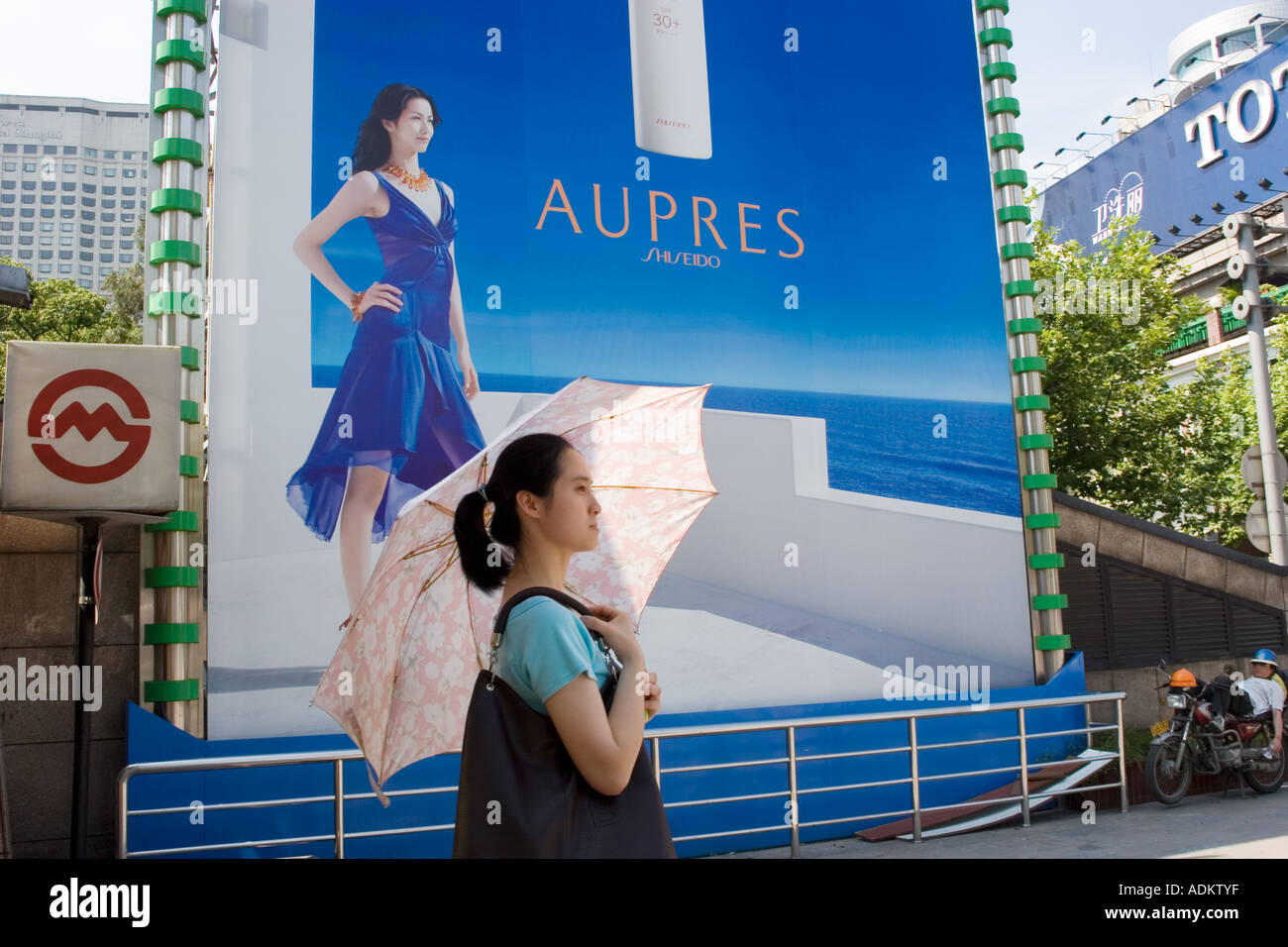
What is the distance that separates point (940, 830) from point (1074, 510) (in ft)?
11.7

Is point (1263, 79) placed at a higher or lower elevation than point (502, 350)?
higher

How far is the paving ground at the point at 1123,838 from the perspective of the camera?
7.25 m

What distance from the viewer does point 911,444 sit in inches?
360

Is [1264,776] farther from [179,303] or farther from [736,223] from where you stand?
[179,303]

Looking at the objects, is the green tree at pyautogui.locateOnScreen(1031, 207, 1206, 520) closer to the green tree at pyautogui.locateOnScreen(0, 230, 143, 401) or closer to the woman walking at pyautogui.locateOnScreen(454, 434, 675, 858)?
the woman walking at pyautogui.locateOnScreen(454, 434, 675, 858)

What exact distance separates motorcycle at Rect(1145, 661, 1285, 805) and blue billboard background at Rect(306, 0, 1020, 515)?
2.24 m

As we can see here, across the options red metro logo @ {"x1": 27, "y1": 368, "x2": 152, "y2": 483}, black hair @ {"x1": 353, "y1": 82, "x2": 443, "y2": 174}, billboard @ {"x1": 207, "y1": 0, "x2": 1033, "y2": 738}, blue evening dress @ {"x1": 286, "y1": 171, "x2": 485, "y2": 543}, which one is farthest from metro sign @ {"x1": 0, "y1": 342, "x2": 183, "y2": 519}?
black hair @ {"x1": 353, "y1": 82, "x2": 443, "y2": 174}

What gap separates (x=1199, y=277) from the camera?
41.0m

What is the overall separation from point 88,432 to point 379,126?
10.9ft

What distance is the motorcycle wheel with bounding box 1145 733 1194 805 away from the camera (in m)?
8.85

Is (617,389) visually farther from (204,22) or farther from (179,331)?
(204,22)

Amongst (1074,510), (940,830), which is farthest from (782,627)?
(1074,510)

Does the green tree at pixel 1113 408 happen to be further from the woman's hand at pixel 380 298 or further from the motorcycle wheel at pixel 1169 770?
the woman's hand at pixel 380 298
